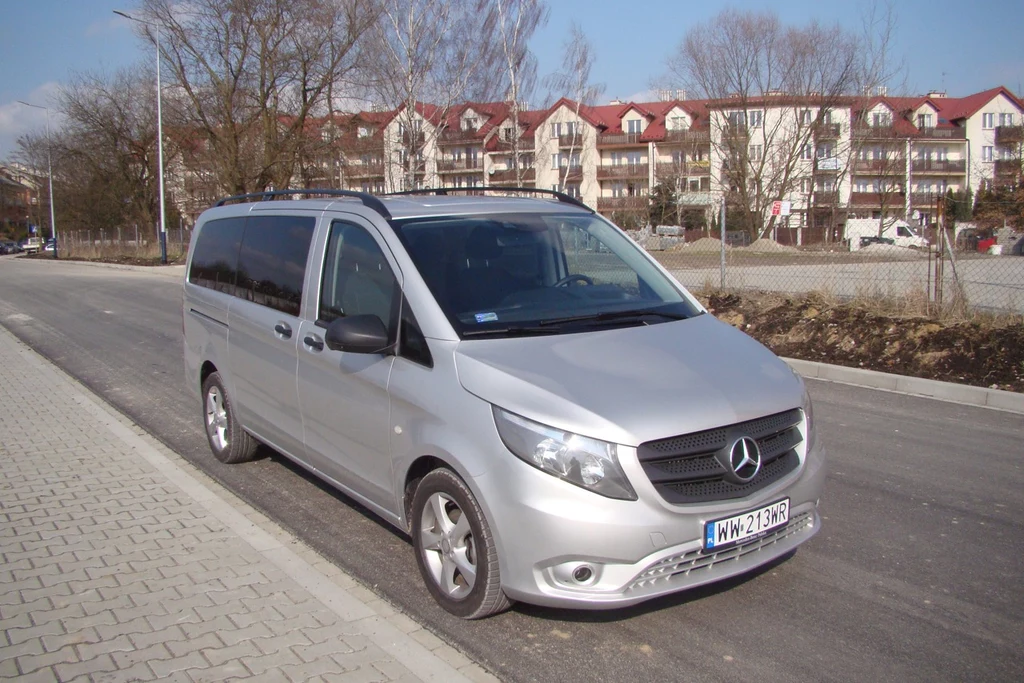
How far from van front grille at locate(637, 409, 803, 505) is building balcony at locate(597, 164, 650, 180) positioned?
7163cm

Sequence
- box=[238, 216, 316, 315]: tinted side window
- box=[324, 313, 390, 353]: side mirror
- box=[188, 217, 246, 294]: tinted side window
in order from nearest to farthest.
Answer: box=[324, 313, 390, 353]: side mirror, box=[238, 216, 316, 315]: tinted side window, box=[188, 217, 246, 294]: tinted side window

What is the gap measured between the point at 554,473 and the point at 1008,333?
7.92 m

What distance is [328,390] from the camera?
15.6ft

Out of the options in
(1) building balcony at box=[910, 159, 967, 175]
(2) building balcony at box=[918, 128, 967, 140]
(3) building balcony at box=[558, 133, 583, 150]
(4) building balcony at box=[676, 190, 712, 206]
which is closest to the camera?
(3) building balcony at box=[558, 133, 583, 150]

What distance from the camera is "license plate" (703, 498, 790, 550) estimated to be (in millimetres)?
3572

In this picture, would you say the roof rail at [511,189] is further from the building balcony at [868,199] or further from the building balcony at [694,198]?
the building balcony at [694,198]

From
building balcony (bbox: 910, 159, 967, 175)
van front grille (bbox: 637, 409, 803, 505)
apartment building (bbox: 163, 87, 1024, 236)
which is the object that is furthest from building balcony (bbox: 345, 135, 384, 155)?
building balcony (bbox: 910, 159, 967, 175)

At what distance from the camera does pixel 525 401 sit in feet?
11.7

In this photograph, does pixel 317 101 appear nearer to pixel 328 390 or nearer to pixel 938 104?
pixel 328 390

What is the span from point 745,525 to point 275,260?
337cm

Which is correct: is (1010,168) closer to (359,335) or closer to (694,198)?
(694,198)

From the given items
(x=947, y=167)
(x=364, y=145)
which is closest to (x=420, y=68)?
(x=364, y=145)

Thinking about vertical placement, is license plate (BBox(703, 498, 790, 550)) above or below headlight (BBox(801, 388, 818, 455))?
below

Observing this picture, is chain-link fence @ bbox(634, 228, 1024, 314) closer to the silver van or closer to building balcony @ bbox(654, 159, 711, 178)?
the silver van
